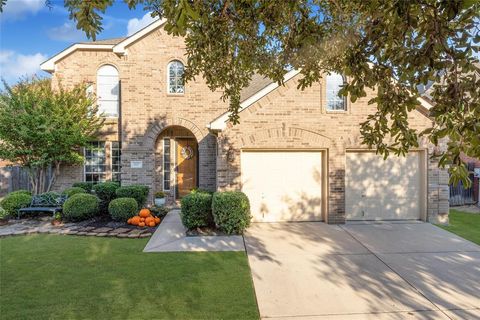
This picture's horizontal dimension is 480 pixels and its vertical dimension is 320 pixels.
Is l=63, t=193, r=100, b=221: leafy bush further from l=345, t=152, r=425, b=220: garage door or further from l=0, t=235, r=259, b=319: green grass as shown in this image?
l=345, t=152, r=425, b=220: garage door

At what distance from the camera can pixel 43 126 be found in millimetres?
11078

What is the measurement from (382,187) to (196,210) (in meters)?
6.29

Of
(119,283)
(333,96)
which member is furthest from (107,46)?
(119,283)

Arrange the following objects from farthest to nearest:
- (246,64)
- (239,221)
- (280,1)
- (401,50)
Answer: (239,221), (246,64), (280,1), (401,50)

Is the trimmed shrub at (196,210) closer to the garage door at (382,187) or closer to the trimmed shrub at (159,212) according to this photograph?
the trimmed shrub at (159,212)

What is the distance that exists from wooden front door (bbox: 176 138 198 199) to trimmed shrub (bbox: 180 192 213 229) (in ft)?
15.2

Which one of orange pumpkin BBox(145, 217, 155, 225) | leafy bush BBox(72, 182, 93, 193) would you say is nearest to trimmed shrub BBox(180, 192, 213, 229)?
orange pumpkin BBox(145, 217, 155, 225)

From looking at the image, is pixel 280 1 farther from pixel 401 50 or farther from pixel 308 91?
pixel 308 91

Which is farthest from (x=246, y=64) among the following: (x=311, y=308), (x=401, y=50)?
(x=311, y=308)

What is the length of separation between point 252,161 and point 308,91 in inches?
116

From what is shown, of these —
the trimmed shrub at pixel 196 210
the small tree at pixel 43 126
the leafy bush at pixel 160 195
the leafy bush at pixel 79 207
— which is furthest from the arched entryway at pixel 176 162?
the trimmed shrub at pixel 196 210

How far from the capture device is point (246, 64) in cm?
523

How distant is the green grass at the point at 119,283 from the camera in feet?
14.3

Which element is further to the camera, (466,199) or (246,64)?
(466,199)
